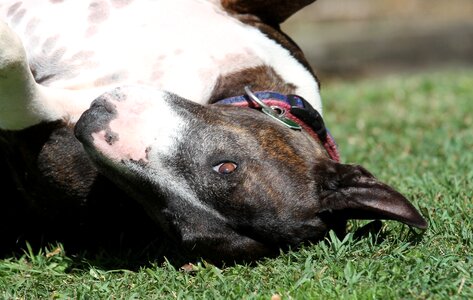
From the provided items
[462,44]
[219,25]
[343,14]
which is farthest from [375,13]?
[219,25]

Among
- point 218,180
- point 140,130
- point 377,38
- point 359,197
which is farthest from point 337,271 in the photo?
point 377,38

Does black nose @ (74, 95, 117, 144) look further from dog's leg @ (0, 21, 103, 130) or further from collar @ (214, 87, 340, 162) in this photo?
collar @ (214, 87, 340, 162)

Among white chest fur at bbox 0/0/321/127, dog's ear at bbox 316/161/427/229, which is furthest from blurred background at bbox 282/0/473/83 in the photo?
dog's ear at bbox 316/161/427/229

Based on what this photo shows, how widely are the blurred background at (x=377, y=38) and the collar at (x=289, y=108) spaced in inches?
273

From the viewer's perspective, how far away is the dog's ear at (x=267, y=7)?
4.95m

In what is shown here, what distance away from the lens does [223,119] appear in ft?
13.4

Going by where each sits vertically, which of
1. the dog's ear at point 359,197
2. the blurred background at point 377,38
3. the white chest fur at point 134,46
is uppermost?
the white chest fur at point 134,46

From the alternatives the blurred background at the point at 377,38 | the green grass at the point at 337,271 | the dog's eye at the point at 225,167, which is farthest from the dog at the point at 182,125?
the blurred background at the point at 377,38

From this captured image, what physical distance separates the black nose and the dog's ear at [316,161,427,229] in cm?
92

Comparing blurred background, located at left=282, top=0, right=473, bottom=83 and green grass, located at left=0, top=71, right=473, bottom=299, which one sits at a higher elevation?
green grass, located at left=0, top=71, right=473, bottom=299

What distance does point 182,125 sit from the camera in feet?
12.7

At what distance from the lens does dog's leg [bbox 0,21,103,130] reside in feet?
Result: 13.0

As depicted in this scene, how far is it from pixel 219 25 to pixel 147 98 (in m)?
0.95

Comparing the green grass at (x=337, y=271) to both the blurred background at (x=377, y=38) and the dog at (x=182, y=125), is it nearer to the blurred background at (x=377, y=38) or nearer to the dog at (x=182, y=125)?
the dog at (x=182, y=125)
